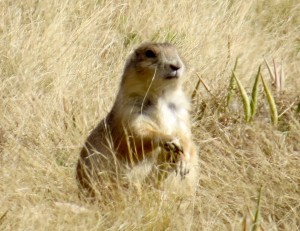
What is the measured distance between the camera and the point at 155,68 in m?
5.32

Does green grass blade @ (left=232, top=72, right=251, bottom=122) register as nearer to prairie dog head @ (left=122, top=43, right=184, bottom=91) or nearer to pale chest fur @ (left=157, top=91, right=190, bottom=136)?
pale chest fur @ (left=157, top=91, right=190, bottom=136)

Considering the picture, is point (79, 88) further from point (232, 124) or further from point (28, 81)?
point (232, 124)

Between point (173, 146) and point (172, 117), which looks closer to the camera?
point (173, 146)

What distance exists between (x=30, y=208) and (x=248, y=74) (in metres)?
2.93

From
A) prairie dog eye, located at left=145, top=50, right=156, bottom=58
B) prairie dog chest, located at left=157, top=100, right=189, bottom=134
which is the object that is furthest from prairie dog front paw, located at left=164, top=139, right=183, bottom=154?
prairie dog eye, located at left=145, top=50, right=156, bottom=58

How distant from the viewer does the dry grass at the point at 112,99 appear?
4902 millimetres

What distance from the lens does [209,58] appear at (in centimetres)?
728

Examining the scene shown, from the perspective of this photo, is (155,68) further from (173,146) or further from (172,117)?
(173,146)

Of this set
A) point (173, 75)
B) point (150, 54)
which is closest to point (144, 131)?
point (173, 75)

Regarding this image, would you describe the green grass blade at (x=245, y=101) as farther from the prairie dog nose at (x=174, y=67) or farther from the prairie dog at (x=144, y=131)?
the prairie dog nose at (x=174, y=67)

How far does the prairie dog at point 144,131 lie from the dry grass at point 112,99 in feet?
0.51

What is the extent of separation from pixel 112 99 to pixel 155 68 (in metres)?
1.25

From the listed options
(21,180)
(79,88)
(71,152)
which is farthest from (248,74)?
(21,180)

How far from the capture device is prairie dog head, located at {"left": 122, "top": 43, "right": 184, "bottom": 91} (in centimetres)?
525
